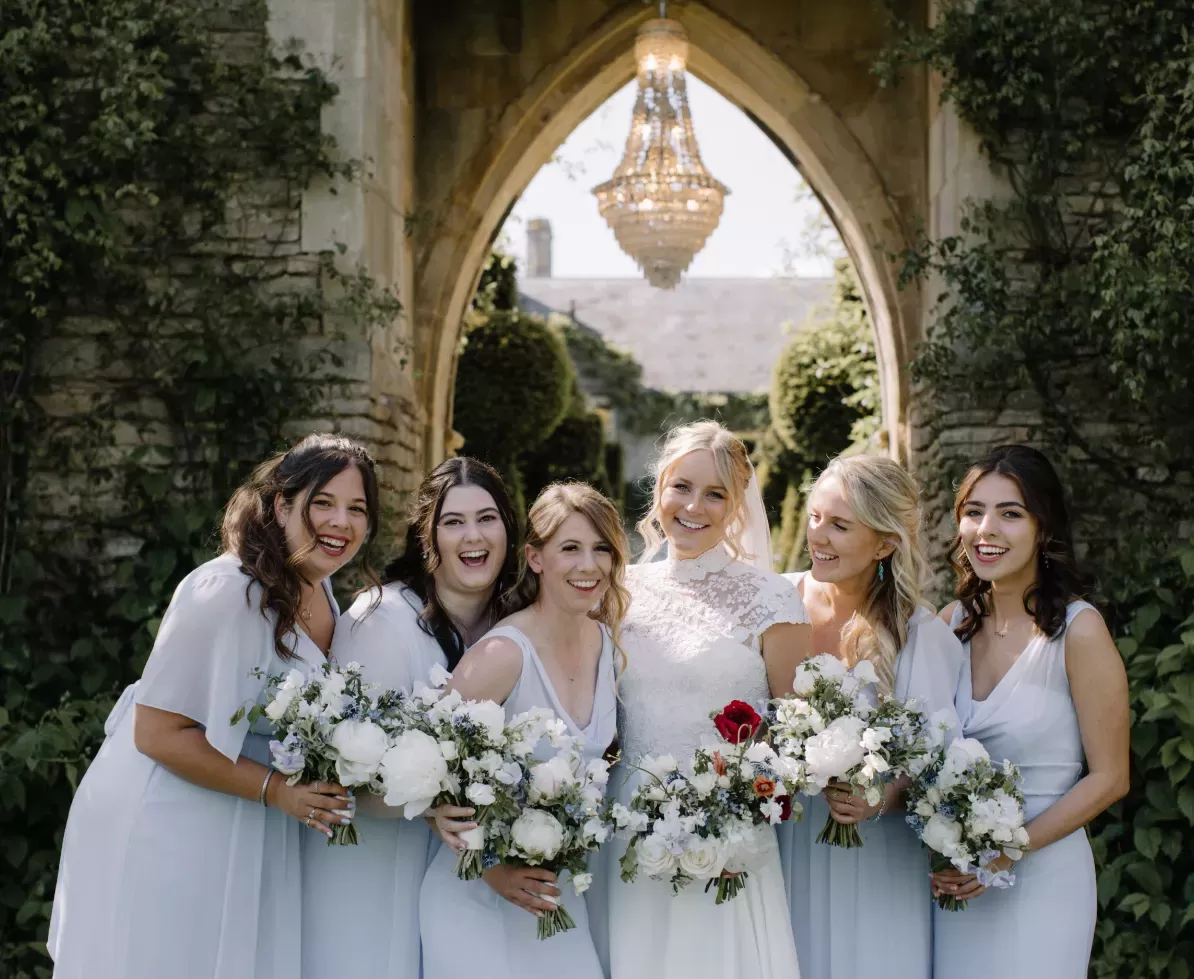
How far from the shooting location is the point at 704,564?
351 cm

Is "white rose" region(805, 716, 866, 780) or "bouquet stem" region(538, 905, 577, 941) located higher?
"white rose" region(805, 716, 866, 780)

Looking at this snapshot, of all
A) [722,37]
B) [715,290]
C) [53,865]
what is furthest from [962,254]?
[715,290]

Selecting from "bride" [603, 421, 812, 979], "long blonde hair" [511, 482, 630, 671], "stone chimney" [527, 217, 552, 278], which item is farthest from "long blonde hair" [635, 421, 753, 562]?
"stone chimney" [527, 217, 552, 278]

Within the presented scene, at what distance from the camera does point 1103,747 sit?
3293 millimetres

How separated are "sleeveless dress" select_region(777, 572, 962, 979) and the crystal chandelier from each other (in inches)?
172

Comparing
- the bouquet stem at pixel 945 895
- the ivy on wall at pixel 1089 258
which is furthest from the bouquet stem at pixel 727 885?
the ivy on wall at pixel 1089 258

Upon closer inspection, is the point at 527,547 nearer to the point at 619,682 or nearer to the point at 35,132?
the point at 619,682

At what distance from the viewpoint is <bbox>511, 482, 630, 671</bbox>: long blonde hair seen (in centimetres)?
329

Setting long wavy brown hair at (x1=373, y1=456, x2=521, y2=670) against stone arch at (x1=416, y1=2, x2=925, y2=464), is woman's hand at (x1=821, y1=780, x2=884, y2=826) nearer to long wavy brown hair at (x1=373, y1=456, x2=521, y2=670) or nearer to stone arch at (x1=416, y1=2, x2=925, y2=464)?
long wavy brown hair at (x1=373, y1=456, x2=521, y2=670)

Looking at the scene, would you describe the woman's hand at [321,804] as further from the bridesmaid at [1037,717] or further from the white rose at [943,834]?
the bridesmaid at [1037,717]

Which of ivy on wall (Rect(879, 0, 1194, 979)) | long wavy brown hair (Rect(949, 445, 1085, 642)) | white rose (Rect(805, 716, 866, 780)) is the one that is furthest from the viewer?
ivy on wall (Rect(879, 0, 1194, 979))

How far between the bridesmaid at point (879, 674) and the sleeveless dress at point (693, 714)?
0.16m

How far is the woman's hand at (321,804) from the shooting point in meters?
2.99

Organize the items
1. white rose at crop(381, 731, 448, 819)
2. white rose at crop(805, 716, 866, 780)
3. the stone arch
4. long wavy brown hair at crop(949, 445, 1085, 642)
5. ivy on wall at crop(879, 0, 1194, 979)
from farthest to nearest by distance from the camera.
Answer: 1. the stone arch
2. ivy on wall at crop(879, 0, 1194, 979)
3. long wavy brown hair at crop(949, 445, 1085, 642)
4. white rose at crop(805, 716, 866, 780)
5. white rose at crop(381, 731, 448, 819)
